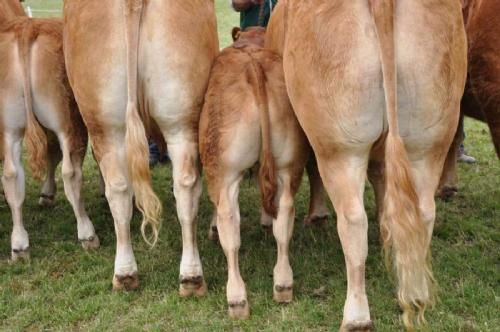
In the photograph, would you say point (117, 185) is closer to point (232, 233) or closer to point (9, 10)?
point (232, 233)

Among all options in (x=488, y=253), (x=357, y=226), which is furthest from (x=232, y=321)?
(x=488, y=253)

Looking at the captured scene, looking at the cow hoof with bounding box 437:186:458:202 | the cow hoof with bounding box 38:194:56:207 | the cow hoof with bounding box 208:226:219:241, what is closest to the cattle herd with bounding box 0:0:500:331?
the cow hoof with bounding box 208:226:219:241

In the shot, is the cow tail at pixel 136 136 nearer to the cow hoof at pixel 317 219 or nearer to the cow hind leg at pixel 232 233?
the cow hind leg at pixel 232 233

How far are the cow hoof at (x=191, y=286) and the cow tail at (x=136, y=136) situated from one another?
41 cm

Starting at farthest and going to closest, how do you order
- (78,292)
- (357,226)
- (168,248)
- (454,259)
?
(168,248)
(454,259)
(78,292)
(357,226)

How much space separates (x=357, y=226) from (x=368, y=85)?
76 cm

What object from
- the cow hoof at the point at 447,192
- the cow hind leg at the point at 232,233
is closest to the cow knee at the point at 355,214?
the cow hind leg at the point at 232,233

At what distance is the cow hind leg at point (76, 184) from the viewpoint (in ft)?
16.5

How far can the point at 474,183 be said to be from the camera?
6895mm

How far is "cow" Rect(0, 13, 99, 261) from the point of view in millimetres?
4859

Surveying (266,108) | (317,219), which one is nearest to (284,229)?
(266,108)

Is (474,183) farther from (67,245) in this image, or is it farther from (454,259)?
(67,245)

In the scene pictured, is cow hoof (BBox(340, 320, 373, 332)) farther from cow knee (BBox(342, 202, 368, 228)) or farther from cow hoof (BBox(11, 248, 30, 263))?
cow hoof (BBox(11, 248, 30, 263))

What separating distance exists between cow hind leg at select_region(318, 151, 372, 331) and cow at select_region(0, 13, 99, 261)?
7.38 feet
